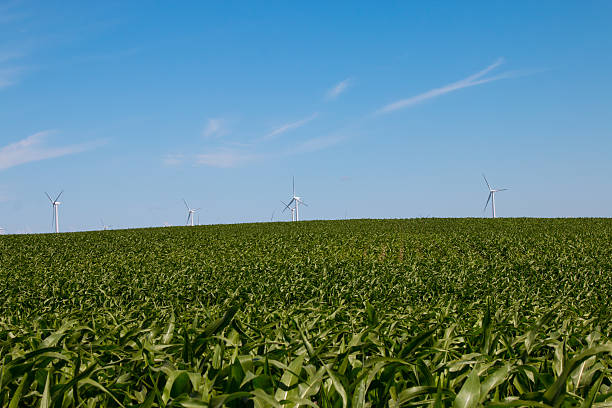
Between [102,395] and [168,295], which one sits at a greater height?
[102,395]

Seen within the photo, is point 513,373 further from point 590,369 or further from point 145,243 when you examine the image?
point 145,243

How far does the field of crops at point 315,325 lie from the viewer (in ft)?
6.06

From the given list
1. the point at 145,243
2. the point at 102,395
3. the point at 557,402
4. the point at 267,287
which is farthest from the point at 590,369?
the point at 145,243

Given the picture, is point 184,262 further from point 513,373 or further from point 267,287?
point 513,373

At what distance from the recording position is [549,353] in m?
2.89

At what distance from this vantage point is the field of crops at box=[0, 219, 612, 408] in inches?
72.7

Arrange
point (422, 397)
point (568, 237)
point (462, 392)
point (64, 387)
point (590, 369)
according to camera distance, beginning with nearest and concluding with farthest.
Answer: point (462, 392) < point (64, 387) < point (422, 397) < point (590, 369) < point (568, 237)

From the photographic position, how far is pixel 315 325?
390 centimetres

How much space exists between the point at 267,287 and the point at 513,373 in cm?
931

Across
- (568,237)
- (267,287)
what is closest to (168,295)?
(267,287)

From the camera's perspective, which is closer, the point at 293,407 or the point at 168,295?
the point at 293,407

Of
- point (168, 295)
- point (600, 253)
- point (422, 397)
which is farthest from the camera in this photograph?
point (600, 253)

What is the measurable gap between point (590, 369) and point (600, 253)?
21.7 metres

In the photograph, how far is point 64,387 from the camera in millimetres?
1755
